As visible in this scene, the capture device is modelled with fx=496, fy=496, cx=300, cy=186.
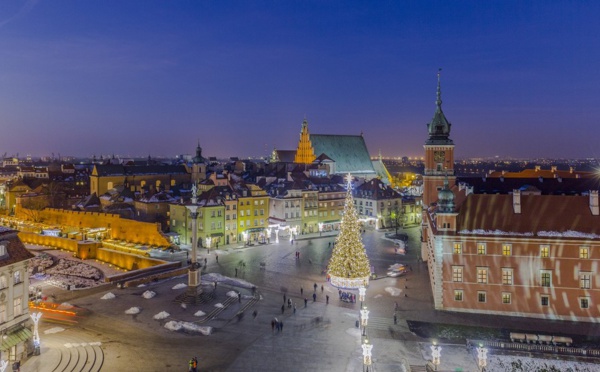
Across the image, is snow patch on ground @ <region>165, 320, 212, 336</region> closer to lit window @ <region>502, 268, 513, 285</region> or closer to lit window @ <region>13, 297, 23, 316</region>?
lit window @ <region>13, 297, 23, 316</region>

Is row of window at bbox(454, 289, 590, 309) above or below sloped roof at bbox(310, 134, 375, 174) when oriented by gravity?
below

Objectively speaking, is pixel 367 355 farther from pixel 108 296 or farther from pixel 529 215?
pixel 108 296

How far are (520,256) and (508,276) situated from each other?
5.15 feet

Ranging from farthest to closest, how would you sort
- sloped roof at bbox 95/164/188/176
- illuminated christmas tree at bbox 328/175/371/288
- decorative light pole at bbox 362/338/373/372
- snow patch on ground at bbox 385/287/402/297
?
sloped roof at bbox 95/164/188/176
illuminated christmas tree at bbox 328/175/371/288
snow patch on ground at bbox 385/287/402/297
decorative light pole at bbox 362/338/373/372

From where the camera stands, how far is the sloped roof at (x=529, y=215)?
3344cm

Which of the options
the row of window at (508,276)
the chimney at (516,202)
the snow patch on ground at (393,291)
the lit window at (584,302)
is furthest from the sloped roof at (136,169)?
the lit window at (584,302)

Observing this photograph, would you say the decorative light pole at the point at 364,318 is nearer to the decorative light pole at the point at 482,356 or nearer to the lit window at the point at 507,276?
the decorative light pole at the point at 482,356

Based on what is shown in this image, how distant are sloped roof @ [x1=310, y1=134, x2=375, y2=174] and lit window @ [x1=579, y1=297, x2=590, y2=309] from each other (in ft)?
232

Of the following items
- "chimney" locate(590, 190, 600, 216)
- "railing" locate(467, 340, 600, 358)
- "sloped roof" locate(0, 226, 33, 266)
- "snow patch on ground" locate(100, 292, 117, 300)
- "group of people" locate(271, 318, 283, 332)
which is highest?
"chimney" locate(590, 190, 600, 216)

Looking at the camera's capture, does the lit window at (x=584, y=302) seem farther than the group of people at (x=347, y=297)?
No

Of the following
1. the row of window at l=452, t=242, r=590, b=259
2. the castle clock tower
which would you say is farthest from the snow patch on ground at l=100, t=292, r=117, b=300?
the castle clock tower

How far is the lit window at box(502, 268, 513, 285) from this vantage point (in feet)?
110

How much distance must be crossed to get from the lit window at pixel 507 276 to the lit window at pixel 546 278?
1.96 metres

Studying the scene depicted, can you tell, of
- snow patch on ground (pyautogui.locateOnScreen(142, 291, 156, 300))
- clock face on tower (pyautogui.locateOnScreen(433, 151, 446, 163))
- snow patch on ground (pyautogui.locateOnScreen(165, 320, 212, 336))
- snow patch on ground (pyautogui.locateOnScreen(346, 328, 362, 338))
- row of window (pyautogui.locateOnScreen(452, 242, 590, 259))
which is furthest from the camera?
clock face on tower (pyautogui.locateOnScreen(433, 151, 446, 163))
